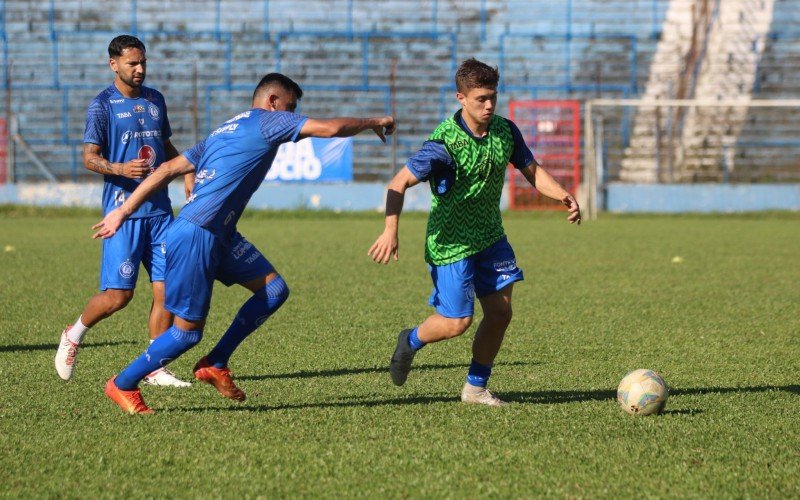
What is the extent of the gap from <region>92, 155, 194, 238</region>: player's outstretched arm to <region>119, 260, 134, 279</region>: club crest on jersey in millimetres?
1178

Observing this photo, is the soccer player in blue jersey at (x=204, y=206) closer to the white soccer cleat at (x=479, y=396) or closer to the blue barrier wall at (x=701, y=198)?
the white soccer cleat at (x=479, y=396)

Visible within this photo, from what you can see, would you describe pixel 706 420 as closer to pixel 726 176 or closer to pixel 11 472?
pixel 11 472

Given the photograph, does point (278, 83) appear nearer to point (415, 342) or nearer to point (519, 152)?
point (519, 152)

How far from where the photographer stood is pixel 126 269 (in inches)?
272

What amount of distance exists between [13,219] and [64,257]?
9088 mm

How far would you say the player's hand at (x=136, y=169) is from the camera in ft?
21.1

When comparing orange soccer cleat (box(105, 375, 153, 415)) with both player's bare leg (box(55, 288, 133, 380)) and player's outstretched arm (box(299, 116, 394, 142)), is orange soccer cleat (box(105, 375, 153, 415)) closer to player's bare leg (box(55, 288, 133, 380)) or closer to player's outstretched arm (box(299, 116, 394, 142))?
player's bare leg (box(55, 288, 133, 380))

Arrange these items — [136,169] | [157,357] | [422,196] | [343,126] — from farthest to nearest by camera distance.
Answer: [422,196] → [136,169] → [157,357] → [343,126]

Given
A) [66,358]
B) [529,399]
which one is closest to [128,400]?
[66,358]

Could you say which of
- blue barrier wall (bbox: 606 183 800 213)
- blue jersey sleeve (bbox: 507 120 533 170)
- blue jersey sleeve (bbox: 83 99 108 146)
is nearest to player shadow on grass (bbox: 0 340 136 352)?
blue jersey sleeve (bbox: 83 99 108 146)

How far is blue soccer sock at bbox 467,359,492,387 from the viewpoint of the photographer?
613 cm

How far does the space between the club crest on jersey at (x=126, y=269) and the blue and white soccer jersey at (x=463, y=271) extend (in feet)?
6.36

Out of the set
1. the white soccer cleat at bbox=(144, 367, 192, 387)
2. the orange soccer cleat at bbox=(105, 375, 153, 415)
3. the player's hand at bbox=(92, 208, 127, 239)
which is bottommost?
the white soccer cleat at bbox=(144, 367, 192, 387)

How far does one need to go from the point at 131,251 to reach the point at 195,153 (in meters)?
1.38
